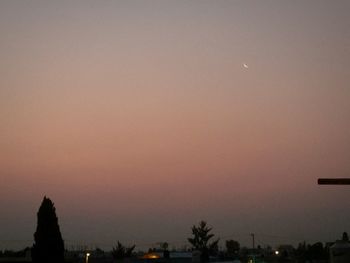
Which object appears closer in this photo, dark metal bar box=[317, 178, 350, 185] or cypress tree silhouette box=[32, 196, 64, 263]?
dark metal bar box=[317, 178, 350, 185]

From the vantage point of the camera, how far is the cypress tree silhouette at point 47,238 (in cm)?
4753

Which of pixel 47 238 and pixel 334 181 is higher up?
pixel 334 181

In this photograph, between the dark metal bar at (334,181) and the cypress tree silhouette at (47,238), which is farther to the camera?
the cypress tree silhouette at (47,238)

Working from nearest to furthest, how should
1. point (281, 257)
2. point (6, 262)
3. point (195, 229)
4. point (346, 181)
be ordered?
point (346, 181)
point (6, 262)
point (281, 257)
point (195, 229)

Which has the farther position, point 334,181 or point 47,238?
point 47,238

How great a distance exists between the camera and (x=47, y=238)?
47875 millimetres

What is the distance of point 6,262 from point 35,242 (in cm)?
1269

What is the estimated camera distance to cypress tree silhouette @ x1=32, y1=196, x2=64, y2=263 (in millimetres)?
47531

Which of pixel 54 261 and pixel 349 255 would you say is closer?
pixel 54 261

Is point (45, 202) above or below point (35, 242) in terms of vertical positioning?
above

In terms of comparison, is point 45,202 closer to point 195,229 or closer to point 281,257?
point 281,257

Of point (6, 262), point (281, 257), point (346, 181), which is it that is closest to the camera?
point (346, 181)

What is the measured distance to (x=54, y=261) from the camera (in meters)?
47.5

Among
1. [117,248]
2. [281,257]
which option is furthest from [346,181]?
[117,248]
